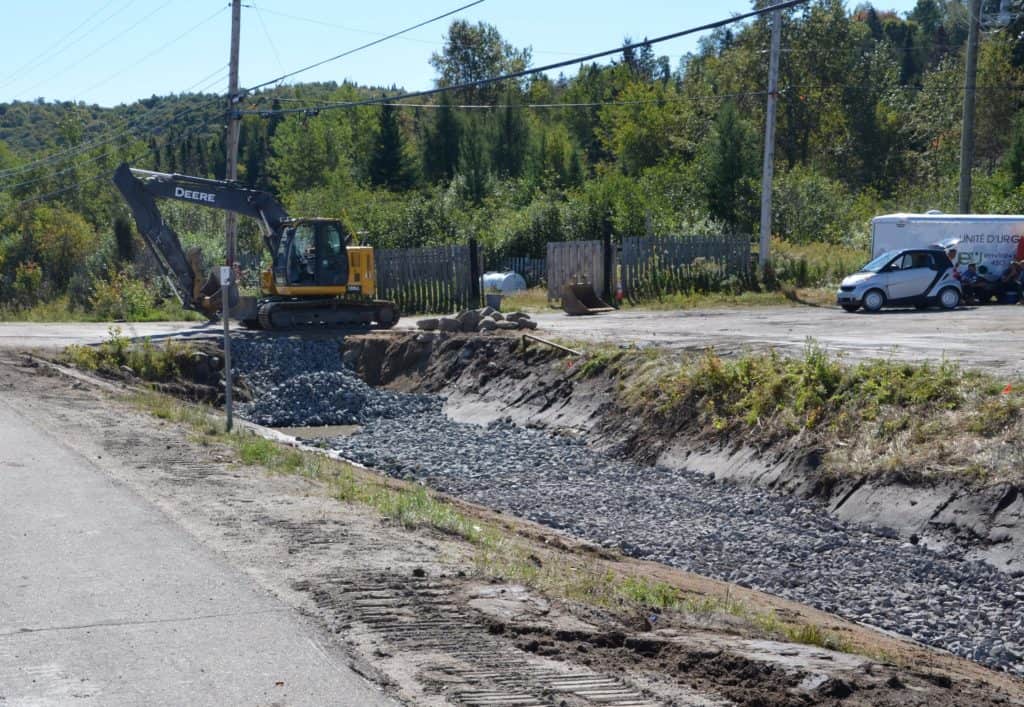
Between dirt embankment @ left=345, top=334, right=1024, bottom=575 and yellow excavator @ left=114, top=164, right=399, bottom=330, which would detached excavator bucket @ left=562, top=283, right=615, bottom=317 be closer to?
yellow excavator @ left=114, top=164, right=399, bottom=330

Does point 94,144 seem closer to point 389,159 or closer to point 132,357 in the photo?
point 389,159

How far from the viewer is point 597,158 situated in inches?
4476

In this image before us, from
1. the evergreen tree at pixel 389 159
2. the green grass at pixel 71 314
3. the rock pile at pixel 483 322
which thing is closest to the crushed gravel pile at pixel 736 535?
the rock pile at pixel 483 322

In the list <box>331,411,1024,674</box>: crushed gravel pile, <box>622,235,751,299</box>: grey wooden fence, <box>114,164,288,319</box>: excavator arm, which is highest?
<box>114,164,288,319</box>: excavator arm

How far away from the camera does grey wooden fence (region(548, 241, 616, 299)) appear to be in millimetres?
37344

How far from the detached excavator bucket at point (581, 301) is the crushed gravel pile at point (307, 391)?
7605 millimetres

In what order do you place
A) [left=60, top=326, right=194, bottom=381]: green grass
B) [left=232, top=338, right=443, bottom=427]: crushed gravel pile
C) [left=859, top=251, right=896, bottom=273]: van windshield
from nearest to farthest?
1. [left=60, top=326, right=194, bottom=381]: green grass
2. [left=232, top=338, right=443, bottom=427]: crushed gravel pile
3. [left=859, top=251, right=896, bottom=273]: van windshield

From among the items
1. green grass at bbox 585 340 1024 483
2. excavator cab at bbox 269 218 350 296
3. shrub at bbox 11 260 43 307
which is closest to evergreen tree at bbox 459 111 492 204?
shrub at bbox 11 260 43 307

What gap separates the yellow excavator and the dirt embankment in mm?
2122

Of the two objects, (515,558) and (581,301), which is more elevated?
(581,301)

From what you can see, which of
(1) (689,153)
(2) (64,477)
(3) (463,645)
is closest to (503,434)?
(2) (64,477)

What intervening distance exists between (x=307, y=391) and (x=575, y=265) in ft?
45.7

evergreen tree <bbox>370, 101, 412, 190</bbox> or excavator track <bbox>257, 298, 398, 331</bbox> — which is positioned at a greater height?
evergreen tree <bbox>370, 101, 412, 190</bbox>

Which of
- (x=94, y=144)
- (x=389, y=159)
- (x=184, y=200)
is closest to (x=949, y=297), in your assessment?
(x=184, y=200)
